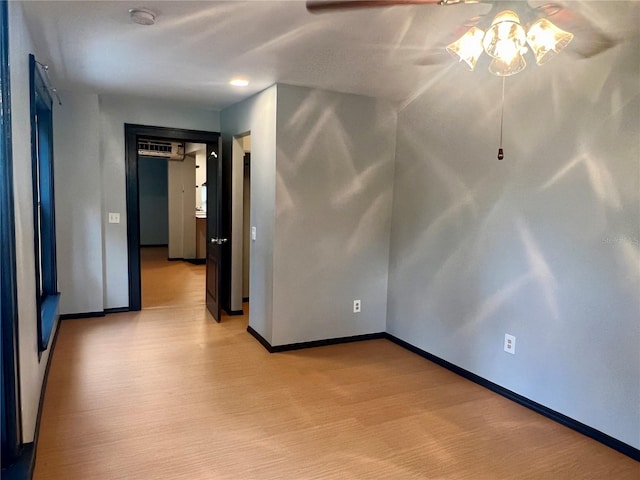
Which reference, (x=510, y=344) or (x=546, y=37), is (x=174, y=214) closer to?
(x=510, y=344)

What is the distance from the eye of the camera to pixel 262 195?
13.0 feet

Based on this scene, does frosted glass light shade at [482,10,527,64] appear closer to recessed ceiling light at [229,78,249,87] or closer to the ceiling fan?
the ceiling fan

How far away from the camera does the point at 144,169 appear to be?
401 inches

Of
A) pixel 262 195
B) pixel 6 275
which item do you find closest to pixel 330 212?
pixel 262 195

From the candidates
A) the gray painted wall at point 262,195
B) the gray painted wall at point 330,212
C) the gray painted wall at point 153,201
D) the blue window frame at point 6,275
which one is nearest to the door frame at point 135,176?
the gray painted wall at point 262,195

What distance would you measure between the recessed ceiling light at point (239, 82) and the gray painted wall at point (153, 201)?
7.12 m

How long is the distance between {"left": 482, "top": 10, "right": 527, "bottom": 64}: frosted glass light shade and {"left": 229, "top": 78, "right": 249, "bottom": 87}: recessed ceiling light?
7.06ft

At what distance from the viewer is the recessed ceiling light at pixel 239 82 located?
11.5 ft

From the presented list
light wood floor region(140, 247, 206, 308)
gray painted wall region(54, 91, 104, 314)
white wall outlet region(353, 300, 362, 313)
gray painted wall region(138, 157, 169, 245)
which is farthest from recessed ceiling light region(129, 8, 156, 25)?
gray painted wall region(138, 157, 169, 245)

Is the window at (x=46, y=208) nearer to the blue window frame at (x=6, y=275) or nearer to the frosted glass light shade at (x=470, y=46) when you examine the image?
the blue window frame at (x=6, y=275)

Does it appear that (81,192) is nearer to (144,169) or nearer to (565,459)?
(565,459)

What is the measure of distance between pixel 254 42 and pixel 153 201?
8536mm

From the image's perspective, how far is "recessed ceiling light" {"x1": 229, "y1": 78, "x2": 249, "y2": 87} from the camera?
11.5 ft

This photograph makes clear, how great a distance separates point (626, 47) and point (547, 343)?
1783 mm
